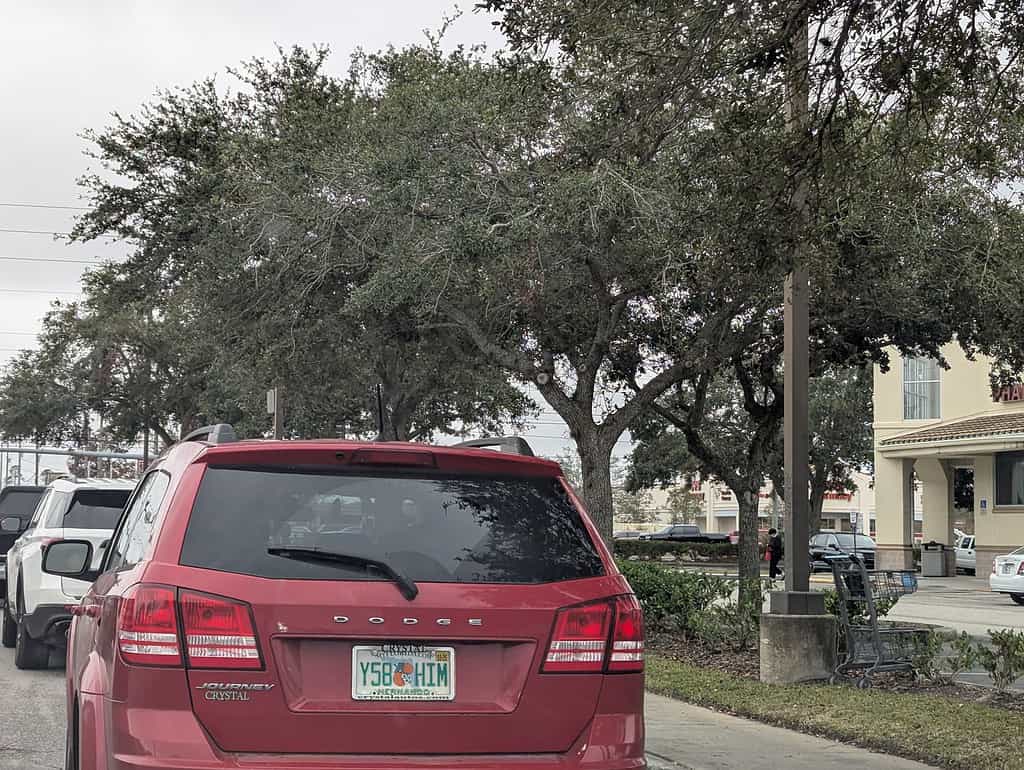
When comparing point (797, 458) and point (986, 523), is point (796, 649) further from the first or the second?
point (986, 523)

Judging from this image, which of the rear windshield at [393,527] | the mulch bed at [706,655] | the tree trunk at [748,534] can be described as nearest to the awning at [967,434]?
the tree trunk at [748,534]

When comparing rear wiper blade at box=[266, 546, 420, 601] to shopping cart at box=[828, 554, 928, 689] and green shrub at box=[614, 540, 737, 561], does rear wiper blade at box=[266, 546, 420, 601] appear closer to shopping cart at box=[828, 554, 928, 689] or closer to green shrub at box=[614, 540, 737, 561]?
shopping cart at box=[828, 554, 928, 689]

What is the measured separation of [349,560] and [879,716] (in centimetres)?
676

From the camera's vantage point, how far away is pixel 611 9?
9.62 m

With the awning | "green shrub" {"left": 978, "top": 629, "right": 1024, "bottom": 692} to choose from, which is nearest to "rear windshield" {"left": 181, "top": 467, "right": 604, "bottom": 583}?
"green shrub" {"left": 978, "top": 629, "right": 1024, "bottom": 692}

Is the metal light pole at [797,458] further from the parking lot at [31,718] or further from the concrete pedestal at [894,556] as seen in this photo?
the concrete pedestal at [894,556]

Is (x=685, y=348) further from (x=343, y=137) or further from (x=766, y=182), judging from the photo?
(x=766, y=182)

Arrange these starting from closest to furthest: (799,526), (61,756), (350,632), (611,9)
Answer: (350,632)
(61,756)
(611,9)
(799,526)

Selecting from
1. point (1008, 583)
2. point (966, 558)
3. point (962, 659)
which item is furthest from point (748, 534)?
point (966, 558)

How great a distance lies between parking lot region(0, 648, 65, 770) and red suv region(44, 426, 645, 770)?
13.8ft

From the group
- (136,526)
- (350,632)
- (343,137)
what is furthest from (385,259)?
(350,632)

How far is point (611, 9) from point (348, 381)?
56.7 ft

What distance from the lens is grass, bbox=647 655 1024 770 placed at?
29.2ft

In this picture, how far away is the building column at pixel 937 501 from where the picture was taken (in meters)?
44.9
